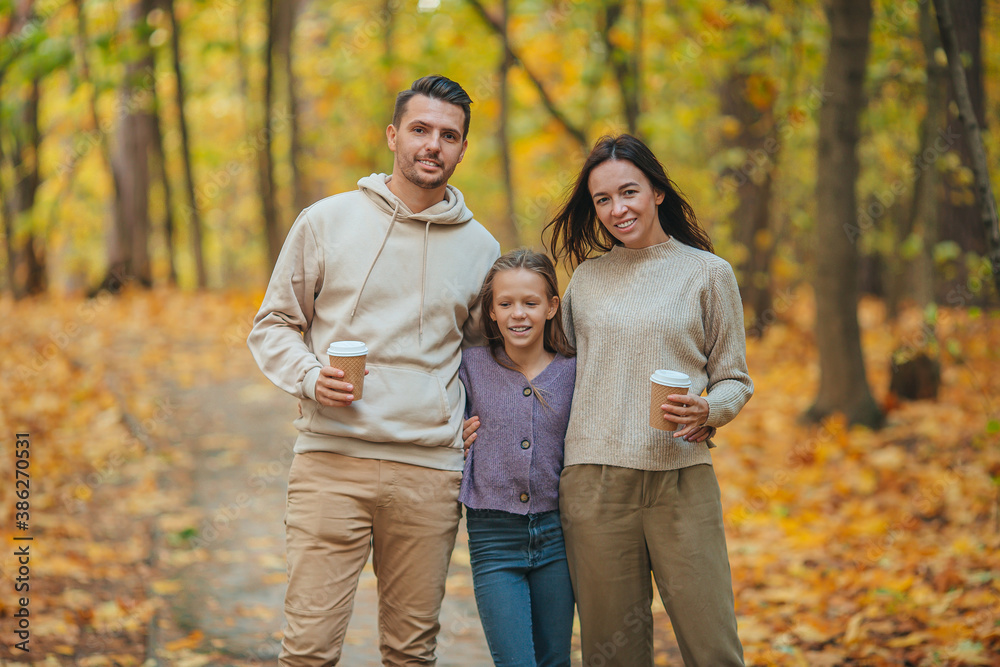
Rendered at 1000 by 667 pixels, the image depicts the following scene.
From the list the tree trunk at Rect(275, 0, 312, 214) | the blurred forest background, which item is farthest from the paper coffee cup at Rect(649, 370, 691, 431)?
the tree trunk at Rect(275, 0, 312, 214)

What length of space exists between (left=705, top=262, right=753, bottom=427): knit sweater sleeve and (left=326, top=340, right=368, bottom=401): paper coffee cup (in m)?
1.15

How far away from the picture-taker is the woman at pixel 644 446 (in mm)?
2781

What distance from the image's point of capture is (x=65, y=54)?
6.43 metres

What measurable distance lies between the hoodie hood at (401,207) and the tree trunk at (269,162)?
31.2 feet

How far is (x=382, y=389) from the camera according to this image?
2.92 metres

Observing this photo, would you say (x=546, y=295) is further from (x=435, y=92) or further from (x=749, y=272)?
(x=749, y=272)

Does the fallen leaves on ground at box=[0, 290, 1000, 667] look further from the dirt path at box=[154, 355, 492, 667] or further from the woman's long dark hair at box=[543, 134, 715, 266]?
the woman's long dark hair at box=[543, 134, 715, 266]

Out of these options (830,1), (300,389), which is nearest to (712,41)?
(830,1)

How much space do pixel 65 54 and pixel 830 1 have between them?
6046mm

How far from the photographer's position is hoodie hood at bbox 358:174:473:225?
3.04 meters

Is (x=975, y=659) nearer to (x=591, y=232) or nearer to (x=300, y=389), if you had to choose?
(x=591, y=232)

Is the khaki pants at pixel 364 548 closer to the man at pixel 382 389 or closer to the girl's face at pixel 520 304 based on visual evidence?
the man at pixel 382 389

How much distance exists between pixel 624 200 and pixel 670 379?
0.69 m

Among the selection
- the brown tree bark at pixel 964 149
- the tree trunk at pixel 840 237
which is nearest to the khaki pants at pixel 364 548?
the brown tree bark at pixel 964 149
